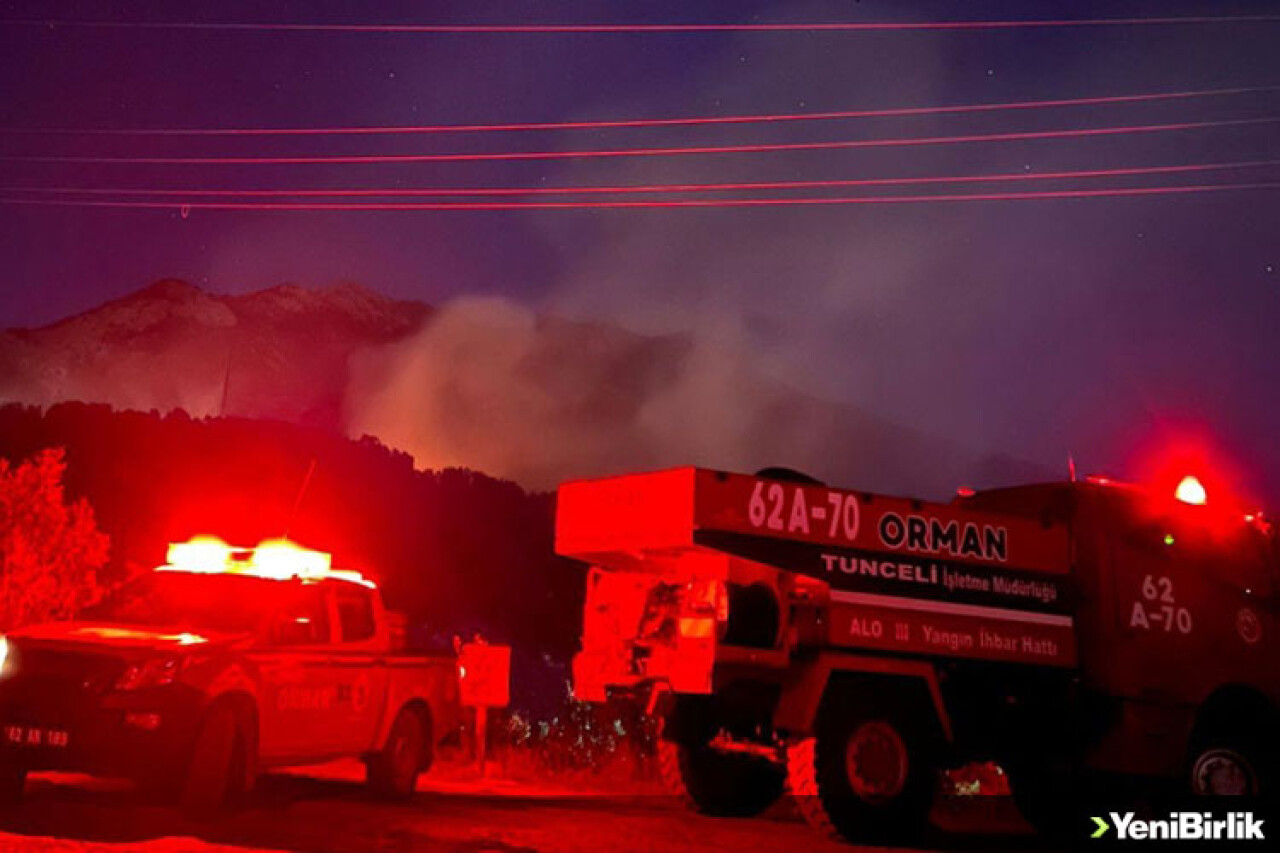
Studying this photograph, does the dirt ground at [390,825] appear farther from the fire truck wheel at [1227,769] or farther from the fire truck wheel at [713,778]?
the fire truck wheel at [1227,769]

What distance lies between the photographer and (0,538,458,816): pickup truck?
1096cm

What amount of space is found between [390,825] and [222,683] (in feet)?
5.68

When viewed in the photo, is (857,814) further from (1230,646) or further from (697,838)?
(1230,646)

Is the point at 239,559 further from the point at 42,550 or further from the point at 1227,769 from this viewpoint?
the point at 42,550

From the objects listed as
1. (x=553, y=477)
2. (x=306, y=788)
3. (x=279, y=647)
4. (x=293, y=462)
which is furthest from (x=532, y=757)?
(x=553, y=477)

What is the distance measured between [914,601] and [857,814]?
1.81 m

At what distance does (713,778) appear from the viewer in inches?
524

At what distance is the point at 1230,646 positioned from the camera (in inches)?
530

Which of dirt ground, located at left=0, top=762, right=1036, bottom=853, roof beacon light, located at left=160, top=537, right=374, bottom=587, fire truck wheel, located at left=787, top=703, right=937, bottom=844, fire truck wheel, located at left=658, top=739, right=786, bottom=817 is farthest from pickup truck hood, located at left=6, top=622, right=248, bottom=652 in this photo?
fire truck wheel, located at left=787, top=703, right=937, bottom=844

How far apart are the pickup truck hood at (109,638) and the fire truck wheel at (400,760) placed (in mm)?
2802

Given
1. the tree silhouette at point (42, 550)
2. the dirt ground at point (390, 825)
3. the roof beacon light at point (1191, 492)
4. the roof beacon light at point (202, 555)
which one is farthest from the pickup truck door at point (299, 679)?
the tree silhouette at point (42, 550)

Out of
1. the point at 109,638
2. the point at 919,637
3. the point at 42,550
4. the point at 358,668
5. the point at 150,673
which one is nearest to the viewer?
the point at 150,673

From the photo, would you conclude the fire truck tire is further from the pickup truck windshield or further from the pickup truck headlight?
the pickup truck windshield

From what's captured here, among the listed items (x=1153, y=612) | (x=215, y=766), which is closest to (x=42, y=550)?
(x=215, y=766)
